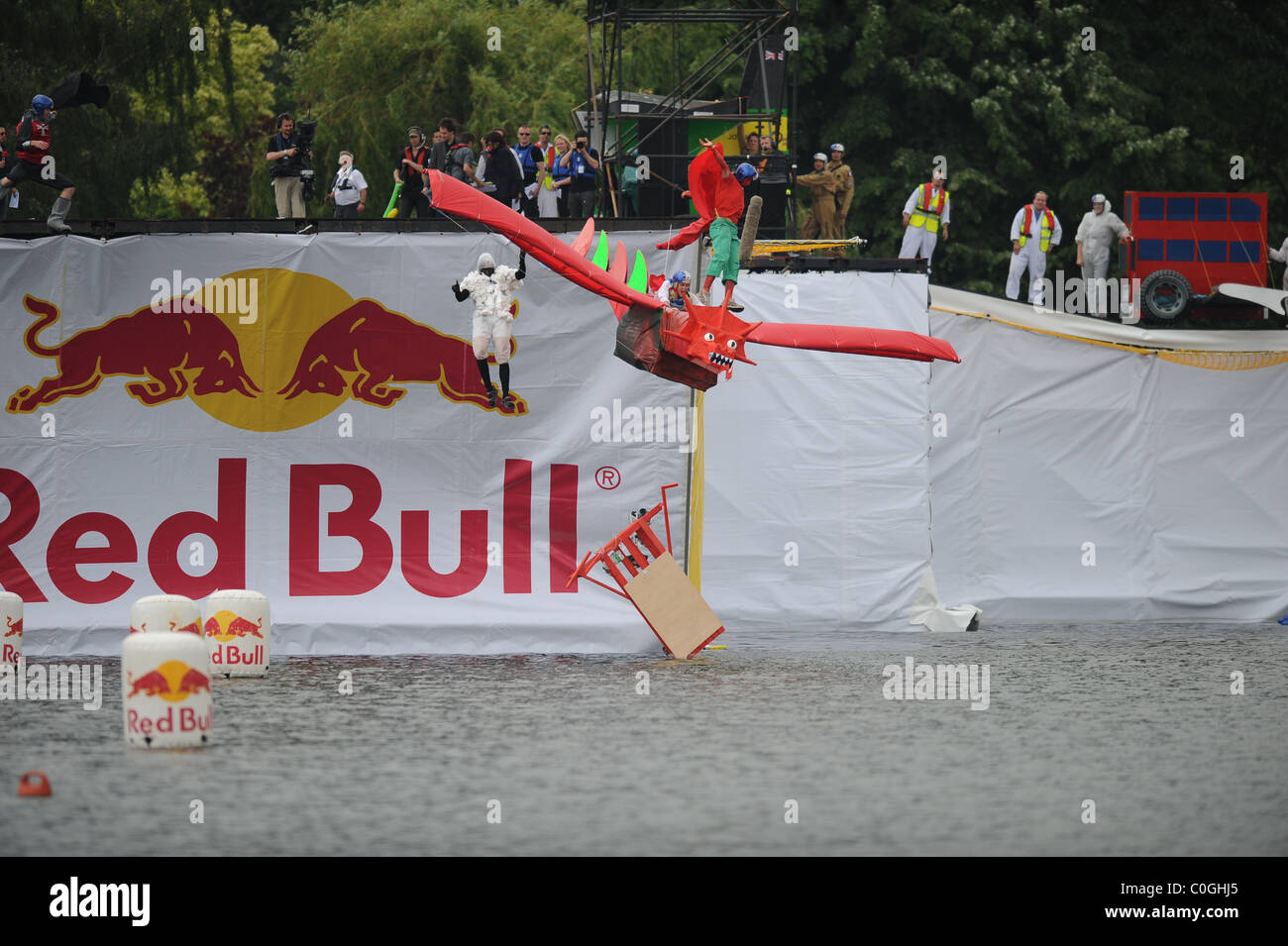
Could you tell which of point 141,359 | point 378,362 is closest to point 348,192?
point 378,362

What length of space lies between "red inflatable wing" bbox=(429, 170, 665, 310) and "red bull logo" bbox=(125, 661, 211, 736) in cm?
424

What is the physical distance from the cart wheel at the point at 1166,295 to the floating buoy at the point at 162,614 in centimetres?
1422

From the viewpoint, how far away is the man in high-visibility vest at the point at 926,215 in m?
24.2

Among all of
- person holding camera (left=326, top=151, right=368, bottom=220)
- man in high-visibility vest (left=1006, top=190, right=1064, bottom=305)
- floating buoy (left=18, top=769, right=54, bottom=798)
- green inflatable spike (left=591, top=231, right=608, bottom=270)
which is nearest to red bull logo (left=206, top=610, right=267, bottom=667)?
green inflatable spike (left=591, top=231, right=608, bottom=270)

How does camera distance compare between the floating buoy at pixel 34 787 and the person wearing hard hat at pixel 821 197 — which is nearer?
the floating buoy at pixel 34 787

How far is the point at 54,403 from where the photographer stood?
17.8 m

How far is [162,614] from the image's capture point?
15297mm

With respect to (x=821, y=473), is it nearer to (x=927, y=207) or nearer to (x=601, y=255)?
(x=601, y=255)

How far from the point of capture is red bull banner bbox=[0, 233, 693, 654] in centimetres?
1762

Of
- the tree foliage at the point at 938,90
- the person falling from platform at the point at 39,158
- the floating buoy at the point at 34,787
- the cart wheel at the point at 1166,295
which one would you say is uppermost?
the tree foliage at the point at 938,90

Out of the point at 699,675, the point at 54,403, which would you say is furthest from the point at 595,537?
the point at 54,403

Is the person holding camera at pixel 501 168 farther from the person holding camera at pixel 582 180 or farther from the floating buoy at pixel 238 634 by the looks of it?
the floating buoy at pixel 238 634

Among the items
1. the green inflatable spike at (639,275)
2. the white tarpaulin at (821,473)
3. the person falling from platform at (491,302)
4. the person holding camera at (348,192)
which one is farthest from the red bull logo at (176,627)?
the person holding camera at (348,192)

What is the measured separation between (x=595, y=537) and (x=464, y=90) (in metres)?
22.1
